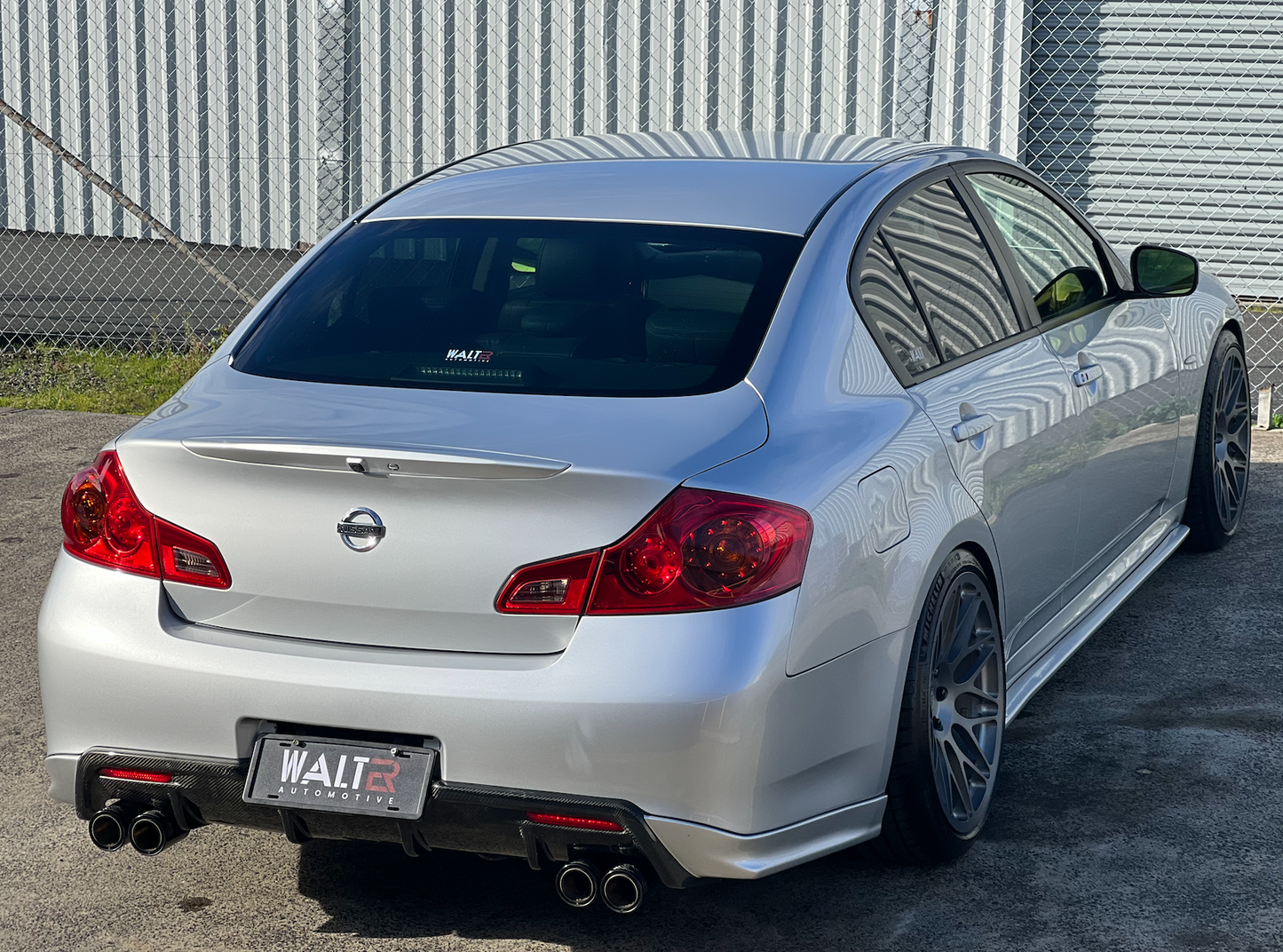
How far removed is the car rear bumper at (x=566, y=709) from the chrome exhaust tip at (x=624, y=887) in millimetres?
85

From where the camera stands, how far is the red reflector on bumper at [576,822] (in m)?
2.57

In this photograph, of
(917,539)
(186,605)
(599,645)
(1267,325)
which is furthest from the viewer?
(1267,325)

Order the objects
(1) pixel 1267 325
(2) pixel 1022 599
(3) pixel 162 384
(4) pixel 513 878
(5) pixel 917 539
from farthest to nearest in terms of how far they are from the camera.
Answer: (1) pixel 1267 325
(3) pixel 162 384
(2) pixel 1022 599
(4) pixel 513 878
(5) pixel 917 539

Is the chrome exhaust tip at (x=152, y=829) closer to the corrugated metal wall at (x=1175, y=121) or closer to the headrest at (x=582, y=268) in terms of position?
the headrest at (x=582, y=268)

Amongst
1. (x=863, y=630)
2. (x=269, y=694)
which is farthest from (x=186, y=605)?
(x=863, y=630)

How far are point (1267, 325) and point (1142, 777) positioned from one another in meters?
8.01

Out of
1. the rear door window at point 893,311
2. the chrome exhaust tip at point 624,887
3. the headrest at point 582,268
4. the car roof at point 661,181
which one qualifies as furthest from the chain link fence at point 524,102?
the chrome exhaust tip at point 624,887

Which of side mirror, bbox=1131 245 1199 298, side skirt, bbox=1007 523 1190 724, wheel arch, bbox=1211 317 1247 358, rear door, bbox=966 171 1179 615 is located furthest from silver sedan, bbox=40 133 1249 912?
wheel arch, bbox=1211 317 1247 358

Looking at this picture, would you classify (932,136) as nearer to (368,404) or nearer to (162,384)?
(162,384)

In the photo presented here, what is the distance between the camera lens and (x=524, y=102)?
11727 millimetres

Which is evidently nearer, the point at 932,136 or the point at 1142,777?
the point at 1142,777

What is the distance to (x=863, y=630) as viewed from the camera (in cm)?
279

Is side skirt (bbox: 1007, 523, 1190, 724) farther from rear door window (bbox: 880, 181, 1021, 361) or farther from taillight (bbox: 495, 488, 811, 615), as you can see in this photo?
taillight (bbox: 495, 488, 811, 615)

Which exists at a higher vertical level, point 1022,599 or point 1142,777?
point 1022,599
